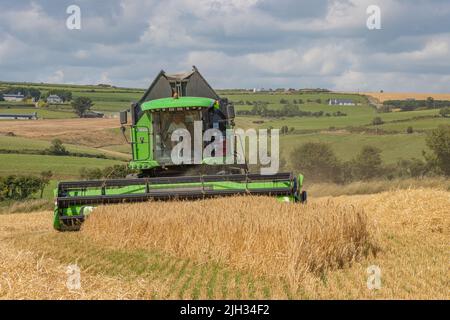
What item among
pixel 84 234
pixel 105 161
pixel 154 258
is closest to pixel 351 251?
pixel 154 258

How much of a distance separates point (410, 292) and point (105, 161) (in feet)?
126

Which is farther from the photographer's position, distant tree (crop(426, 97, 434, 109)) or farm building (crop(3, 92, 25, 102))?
farm building (crop(3, 92, 25, 102))

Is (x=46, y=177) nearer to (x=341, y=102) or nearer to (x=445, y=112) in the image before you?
(x=445, y=112)

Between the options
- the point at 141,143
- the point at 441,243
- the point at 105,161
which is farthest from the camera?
the point at 105,161

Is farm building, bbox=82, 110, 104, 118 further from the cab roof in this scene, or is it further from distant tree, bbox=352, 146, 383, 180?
the cab roof

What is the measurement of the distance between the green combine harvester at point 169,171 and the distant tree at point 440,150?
79.0 feet

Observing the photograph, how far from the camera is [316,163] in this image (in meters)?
37.9

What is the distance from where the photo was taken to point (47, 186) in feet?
125

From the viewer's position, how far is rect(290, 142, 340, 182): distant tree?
123 feet

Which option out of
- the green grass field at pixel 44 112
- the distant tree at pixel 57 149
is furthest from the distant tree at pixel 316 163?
the green grass field at pixel 44 112

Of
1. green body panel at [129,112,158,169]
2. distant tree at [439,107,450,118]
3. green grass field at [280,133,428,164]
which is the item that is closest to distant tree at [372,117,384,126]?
green grass field at [280,133,428,164]

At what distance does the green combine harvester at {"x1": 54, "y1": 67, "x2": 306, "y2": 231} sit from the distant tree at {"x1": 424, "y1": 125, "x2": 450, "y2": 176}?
24085 mm
